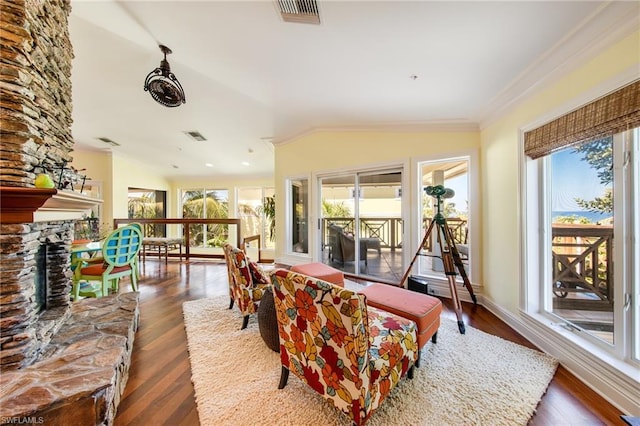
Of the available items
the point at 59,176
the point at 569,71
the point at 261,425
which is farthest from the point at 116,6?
the point at 569,71

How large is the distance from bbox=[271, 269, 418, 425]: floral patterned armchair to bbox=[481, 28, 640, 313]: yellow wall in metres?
1.78

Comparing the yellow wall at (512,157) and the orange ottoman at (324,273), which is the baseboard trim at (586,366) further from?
the orange ottoman at (324,273)

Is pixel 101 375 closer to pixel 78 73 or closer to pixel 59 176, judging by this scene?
pixel 59 176

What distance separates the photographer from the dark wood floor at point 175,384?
145cm

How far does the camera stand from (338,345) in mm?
1264

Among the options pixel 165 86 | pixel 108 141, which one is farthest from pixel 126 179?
pixel 165 86

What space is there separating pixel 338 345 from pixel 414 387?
2.83 feet

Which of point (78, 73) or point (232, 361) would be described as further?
point (78, 73)

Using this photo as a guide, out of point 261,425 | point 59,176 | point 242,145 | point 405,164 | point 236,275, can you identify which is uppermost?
point 242,145

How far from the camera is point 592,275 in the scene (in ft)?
6.31

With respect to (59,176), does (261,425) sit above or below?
below

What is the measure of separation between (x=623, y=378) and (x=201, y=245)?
8.72 meters

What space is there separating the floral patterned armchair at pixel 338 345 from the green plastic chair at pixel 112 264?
2.71 m

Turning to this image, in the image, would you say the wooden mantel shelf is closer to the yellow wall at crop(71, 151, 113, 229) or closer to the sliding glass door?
the sliding glass door
